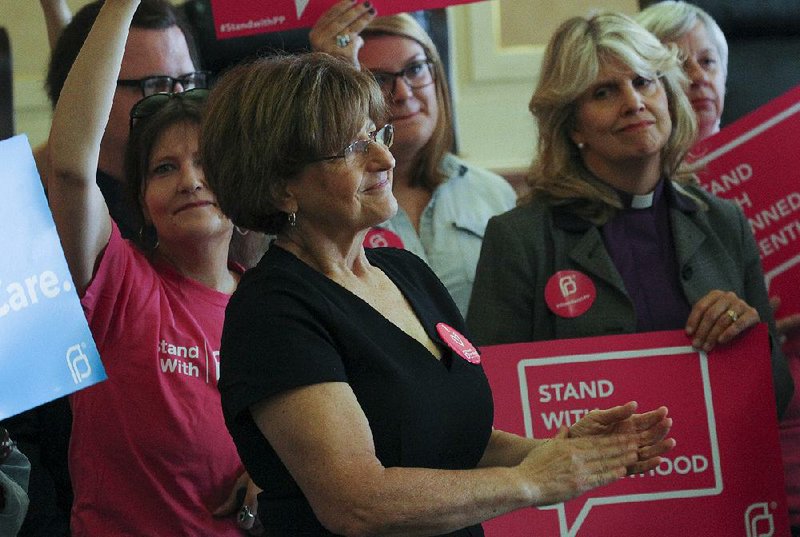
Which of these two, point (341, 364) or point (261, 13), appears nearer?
point (341, 364)

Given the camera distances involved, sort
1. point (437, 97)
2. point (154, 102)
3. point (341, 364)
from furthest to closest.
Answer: point (437, 97) < point (154, 102) < point (341, 364)

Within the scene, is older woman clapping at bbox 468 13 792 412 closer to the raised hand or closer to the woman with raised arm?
the raised hand

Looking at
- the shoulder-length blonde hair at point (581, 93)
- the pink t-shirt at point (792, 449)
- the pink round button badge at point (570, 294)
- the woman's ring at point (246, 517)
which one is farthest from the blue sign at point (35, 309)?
the pink t-shirt at point (792, 449)

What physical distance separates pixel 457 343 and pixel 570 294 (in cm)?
75

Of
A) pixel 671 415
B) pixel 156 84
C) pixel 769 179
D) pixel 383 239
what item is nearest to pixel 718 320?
pixel 671 415

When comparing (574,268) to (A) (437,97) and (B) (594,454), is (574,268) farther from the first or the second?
(B) (594,454)

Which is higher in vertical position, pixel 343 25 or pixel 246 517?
pixel 343 25

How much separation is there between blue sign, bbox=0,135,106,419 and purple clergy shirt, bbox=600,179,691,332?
104cm

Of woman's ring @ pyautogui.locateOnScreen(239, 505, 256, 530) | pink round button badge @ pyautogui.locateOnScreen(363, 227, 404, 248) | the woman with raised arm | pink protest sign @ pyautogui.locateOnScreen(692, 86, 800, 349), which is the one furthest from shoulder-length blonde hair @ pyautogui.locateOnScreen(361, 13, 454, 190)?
woman's ring @ pyautogui.locateOnScreen(239, 505, 256, 530)

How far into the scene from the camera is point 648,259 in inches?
95.3

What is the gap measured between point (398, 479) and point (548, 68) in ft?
4.50

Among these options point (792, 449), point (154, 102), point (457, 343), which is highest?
point (154, 102)

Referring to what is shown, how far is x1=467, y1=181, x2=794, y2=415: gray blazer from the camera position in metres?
2.36

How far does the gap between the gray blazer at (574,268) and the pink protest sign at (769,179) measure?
6.8 inches
